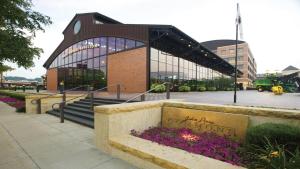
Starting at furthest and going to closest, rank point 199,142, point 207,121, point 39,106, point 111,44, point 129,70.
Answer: point 111,44 → point 129,70 → point 39,106 → point 207,121 → point 199,142

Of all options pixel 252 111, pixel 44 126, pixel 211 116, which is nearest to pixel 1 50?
pixel 44 126

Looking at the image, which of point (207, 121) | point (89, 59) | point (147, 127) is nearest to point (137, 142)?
point (147, 127)

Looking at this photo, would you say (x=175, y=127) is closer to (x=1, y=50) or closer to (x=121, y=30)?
(x=1, y=50)

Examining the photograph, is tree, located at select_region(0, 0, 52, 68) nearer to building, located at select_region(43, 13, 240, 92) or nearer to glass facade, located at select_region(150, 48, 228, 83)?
building, located at select_region(43, 13, 240, 92)

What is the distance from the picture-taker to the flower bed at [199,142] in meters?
4.52

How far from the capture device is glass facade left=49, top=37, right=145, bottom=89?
77.8ft

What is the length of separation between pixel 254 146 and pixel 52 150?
513 centimetres

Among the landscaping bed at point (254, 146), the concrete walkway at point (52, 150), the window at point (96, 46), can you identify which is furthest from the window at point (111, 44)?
the landscaping bed at point (254, 146)

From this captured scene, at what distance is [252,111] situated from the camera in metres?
5.03

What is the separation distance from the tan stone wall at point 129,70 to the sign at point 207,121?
13265mm

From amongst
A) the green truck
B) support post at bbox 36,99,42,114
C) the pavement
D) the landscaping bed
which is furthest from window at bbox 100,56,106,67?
the green truck

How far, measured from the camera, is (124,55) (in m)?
22.4

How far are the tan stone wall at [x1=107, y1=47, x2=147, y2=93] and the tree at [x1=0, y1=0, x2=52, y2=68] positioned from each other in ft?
28.1

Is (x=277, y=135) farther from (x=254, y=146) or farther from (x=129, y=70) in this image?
(x=129, y=70)
